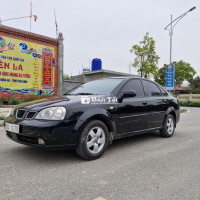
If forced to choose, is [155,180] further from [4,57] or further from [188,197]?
[4,57]

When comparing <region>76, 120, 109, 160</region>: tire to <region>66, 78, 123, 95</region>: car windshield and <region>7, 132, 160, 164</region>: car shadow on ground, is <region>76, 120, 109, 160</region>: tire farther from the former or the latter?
<region>66, 78, 123, 95</region>: car windshield

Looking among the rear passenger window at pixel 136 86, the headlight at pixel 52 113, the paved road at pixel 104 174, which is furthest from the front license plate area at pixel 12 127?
the rear passenger window at pixel 136 86

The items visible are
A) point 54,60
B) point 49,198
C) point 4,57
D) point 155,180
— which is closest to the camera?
point 49,198

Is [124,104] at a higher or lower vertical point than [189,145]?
higher

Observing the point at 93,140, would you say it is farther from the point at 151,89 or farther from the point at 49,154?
the point at 151,89

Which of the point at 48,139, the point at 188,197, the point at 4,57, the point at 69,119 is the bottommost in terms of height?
the point at 188,197

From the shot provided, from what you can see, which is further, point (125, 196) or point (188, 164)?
point (188, 164)

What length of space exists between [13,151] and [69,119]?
1535 millimetres

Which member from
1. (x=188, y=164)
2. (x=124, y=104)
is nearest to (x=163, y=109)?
(x=124, y=104)

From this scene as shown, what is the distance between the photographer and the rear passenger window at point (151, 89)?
472 centimetres

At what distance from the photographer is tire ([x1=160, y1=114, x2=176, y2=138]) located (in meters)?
5.11

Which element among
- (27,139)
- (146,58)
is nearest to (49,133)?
(27,139)

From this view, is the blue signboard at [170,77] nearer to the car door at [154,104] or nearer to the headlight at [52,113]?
the car door at [154,104]

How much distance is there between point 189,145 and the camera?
4531mm
